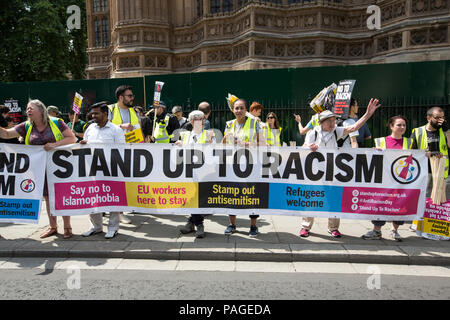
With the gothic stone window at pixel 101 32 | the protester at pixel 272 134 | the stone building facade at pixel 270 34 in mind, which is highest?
the gothic stone window at pixel 101 32

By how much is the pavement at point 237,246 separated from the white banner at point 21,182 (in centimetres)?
42

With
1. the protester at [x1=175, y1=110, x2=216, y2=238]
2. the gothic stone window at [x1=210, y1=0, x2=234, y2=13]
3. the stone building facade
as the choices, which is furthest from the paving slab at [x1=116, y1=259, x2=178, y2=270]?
the gothic stone window at [x1=210, y1=0, x2=234, y2=13]

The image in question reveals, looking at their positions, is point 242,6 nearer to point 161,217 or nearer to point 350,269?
point 161,217

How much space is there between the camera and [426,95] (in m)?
9.13

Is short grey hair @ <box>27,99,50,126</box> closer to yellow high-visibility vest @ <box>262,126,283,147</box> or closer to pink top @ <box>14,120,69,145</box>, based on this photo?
pink top @ <box>14,120,69,145</box>

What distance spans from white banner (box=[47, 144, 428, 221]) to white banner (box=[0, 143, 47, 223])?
199 mm

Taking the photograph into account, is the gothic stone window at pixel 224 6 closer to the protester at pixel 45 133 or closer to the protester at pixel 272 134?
the protester at pixel 272 134

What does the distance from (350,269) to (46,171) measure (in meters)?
4.75

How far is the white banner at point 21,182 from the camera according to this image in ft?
17.9

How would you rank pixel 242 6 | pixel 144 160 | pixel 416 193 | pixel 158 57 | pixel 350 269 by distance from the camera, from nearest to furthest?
pixel 350 269 < pixel 416 193 < pixel 144 160 < pixel 242 6 < pixel 158 57

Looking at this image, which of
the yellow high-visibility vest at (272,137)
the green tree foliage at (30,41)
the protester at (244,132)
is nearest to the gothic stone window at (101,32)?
the green tree foliage at (30,41)

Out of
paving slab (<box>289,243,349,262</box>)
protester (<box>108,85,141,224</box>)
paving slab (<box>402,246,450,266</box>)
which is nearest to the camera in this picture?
paving slab (<box>402,246,450,266</box>)

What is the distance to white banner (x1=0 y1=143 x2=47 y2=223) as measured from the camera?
545 centimetres
